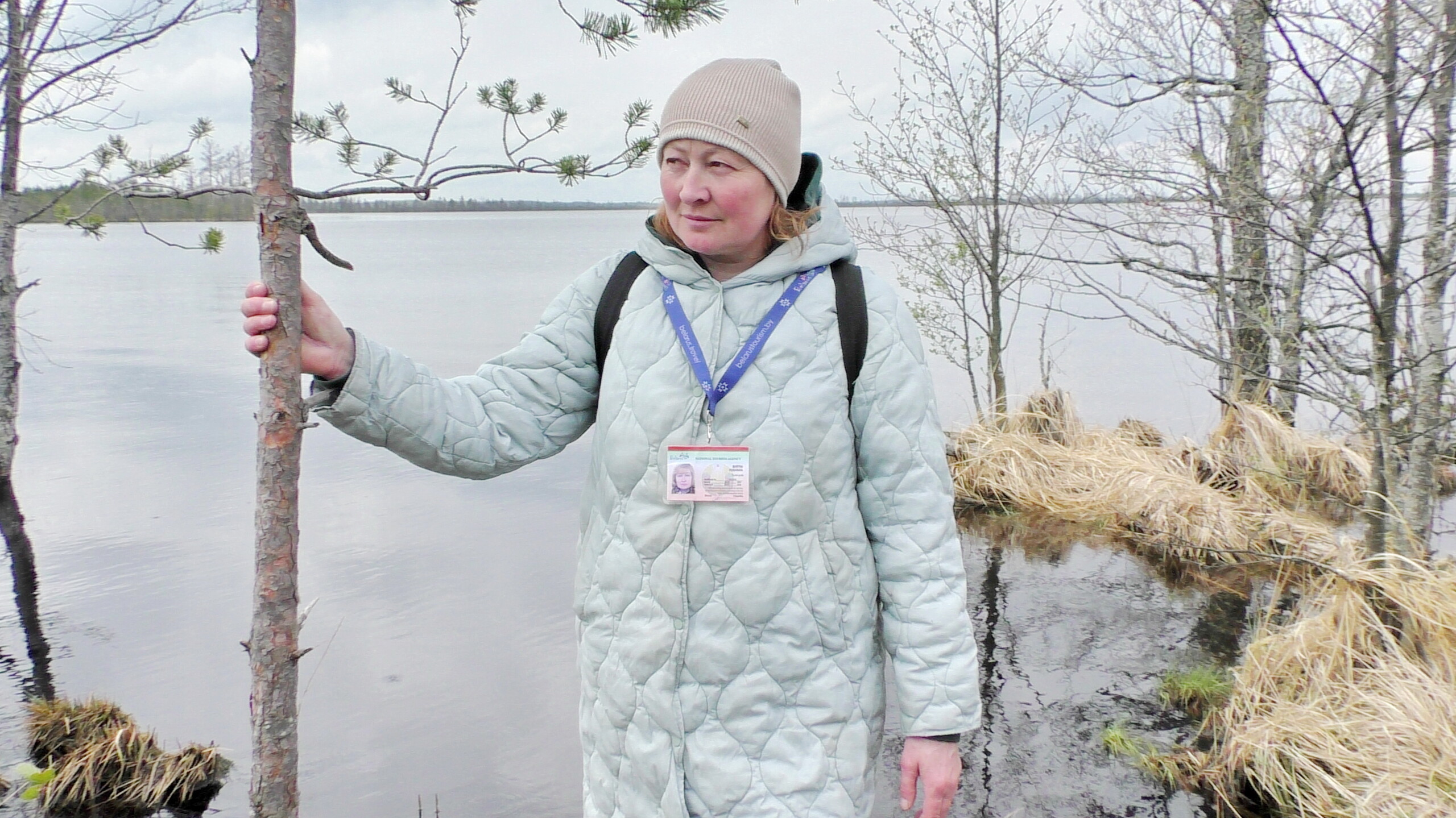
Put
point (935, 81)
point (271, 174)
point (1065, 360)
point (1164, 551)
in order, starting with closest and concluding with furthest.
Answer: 1. point (271, 174)
2. point (1164, 551)
3. point (935, 81)
4. point (1065, 360)

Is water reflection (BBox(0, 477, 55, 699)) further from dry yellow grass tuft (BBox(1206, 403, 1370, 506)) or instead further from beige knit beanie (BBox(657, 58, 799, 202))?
dry yellow grass tuft (BBox(1206, 403, 1370, 506))

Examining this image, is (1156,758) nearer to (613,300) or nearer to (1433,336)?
(1433,336)

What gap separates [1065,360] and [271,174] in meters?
15.7

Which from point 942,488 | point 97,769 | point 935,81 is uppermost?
point 935,81

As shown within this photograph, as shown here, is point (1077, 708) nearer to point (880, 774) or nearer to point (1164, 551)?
point (880, 774)

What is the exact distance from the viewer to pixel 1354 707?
373cm

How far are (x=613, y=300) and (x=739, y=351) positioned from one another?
1.04 ft

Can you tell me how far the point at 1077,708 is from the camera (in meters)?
4.57

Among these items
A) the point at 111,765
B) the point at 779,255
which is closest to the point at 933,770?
the point at 779,255

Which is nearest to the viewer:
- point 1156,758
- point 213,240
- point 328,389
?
point 328,389

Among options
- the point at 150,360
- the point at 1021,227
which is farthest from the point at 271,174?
the point at 150,360

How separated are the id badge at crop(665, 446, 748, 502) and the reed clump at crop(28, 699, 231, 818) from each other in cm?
318

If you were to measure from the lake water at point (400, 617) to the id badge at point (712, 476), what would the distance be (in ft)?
7.96

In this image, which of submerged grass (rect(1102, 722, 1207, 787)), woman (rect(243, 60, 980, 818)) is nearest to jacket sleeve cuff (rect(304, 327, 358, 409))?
woman (rect(243, 60, 980, 818))
